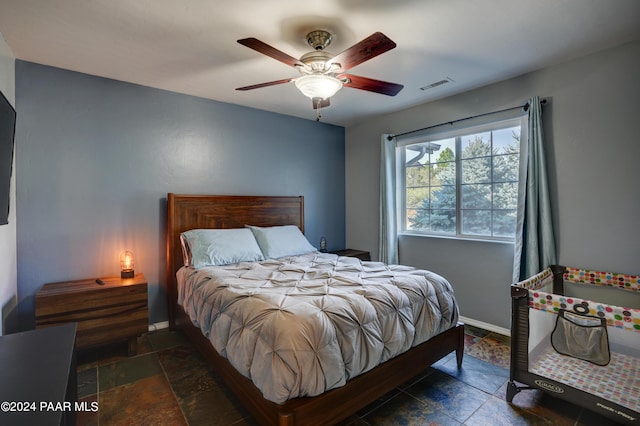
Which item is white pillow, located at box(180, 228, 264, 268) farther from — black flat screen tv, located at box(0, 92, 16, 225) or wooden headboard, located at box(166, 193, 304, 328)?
black flat screen tv, located at box(0, 92, 16, 225)

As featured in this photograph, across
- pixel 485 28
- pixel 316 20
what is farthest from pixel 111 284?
pixel 485 28

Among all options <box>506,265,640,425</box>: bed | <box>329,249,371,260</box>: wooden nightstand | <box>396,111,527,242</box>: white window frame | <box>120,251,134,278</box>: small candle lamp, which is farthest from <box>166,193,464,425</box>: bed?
<box>396,111,527,242</box>: white window frame

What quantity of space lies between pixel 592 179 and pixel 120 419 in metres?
3.85

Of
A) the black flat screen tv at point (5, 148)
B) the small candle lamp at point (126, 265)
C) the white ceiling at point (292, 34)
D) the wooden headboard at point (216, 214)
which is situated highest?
the white ceiling at point (292, 34)

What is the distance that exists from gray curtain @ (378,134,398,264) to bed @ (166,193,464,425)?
1066 mm

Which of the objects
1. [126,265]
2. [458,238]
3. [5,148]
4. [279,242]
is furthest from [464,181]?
[5,148]

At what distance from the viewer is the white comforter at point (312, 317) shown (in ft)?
4.95

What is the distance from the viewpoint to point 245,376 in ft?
5.67

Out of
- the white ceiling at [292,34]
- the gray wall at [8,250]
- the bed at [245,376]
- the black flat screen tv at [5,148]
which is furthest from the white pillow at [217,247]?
the white ceiling at [292,34]

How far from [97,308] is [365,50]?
274cm

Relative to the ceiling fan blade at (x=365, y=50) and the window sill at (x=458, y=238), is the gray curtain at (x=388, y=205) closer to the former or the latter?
the window sill at (x=458, y=238)

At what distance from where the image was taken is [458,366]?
8.13 ft

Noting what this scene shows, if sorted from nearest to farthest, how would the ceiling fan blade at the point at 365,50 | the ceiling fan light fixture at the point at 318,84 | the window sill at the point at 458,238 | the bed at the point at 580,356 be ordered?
the ceiling fan blade at the point at 365,50 < the bed at the point at 580,356 < the ceiling fan light fixture at the point at 318,84 < the window sill at the point at 458,238

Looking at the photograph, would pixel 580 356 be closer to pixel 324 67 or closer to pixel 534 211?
pixel 534 211
